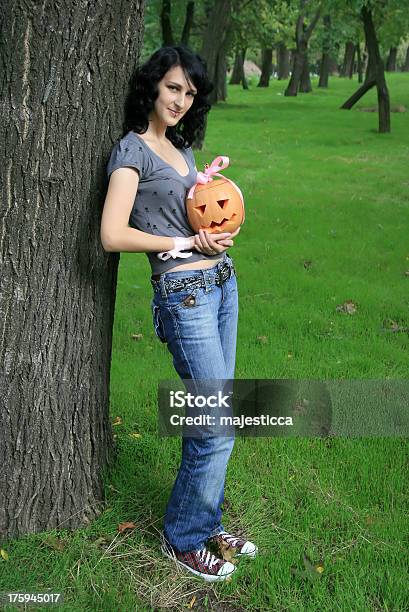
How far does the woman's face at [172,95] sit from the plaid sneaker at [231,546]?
1.78 metres

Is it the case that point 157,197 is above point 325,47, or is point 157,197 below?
below

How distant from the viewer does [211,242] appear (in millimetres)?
2898

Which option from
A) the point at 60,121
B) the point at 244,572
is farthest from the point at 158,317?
the point at 244,572

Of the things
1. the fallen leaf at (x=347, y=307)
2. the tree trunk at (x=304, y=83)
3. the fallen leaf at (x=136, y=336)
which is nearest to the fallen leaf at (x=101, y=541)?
the fallen leaf at (x=136, y=336)

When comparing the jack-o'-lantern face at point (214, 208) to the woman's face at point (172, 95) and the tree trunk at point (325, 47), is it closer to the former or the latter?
the woman's face at point (172, 95)

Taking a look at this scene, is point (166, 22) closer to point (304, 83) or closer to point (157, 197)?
point (304, 83)

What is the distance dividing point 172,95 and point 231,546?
75.0 inches

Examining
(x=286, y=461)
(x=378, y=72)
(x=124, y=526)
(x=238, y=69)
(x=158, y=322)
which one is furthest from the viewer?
(x=238, y=69)

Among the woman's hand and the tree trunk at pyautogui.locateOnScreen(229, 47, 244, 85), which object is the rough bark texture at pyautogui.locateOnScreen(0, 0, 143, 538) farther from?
the tree trunk at pyautogui.locateOnScreen(229, 47, 244, 85)

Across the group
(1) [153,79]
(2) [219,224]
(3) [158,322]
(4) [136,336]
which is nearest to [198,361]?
(3) [158,322]

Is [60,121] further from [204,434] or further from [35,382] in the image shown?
[204,434]

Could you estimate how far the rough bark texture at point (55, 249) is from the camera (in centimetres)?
286

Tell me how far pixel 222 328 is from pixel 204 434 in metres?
0.45

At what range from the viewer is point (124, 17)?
2.97m
